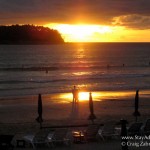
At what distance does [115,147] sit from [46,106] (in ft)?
46.4

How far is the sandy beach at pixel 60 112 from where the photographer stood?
22.3 metres

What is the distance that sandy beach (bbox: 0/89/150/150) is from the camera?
22.3 meters

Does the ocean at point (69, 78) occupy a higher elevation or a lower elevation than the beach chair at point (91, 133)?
higher

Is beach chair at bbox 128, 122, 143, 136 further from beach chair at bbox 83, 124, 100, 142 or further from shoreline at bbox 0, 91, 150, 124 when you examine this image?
shoreline at bbox 0, 91, 150, 124

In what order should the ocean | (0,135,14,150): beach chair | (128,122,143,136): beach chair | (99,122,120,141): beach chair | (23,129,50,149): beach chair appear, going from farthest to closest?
the ocean < (99,122,120,141): beach chair < (128,122,143,136): beach chair < (23,129,50,149): beach chair < (0,135,14,150): beach chair

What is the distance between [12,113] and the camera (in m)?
26.5

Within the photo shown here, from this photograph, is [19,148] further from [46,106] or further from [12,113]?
[46,106]

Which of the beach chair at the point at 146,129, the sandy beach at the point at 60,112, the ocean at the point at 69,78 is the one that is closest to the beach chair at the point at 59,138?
the sandy beach at the point at 60,112

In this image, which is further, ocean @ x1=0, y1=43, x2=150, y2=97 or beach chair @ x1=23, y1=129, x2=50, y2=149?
ocean @ x1=0, y1=43, x2=150, y2=97

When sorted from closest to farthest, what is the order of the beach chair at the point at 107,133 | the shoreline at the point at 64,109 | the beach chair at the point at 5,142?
the beach chair at the point at 5,142
the beach chair at the point at 107,133
the shoreline at the point at 64,109

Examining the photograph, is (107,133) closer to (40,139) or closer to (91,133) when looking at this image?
(91,133)

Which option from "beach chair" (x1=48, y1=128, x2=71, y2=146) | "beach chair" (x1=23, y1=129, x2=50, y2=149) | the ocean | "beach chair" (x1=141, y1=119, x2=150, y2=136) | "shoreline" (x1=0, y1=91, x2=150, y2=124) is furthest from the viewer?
the ocean

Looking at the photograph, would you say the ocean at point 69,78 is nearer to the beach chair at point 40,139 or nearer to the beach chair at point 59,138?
the beach chair at point 59,138

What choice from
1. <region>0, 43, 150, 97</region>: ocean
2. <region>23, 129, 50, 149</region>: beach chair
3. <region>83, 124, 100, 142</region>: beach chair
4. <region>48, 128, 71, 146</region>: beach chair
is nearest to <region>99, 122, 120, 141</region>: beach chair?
<region>83, 124, 100, 142</region>: beach chair
